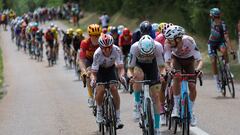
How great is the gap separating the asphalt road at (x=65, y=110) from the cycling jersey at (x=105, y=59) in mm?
1476

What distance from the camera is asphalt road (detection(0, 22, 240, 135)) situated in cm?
1173

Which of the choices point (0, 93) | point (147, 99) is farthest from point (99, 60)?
point (0, 93)

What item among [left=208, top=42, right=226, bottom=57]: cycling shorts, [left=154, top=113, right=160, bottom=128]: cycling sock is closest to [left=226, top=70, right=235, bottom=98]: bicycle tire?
[left=208, top=42, right=226, bottom=57]: cycling shorts

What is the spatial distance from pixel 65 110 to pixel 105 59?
17.9ft

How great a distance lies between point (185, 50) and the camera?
404 inches

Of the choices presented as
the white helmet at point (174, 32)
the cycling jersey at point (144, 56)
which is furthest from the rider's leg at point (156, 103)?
the white helmet at point (174, 32)

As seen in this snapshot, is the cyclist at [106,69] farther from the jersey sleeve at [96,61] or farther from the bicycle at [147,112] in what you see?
the bicycle at [147,112]

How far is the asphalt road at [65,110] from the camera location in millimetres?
11727

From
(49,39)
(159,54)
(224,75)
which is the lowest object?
(224,75)

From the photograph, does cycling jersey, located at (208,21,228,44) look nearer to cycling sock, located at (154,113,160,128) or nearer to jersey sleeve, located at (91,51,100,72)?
jersey sleeve, located at (91,51,100,72)

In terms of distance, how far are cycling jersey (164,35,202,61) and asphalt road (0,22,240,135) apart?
1.39m

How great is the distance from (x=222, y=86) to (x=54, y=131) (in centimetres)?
477

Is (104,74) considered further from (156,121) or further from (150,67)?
(156,121)

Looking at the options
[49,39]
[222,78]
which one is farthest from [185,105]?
[49,39]
